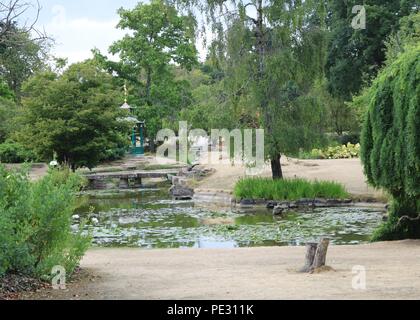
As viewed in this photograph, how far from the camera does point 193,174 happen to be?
104ft

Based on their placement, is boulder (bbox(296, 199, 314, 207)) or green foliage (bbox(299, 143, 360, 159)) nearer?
boulder (bbox(296, 199, 314, 207))

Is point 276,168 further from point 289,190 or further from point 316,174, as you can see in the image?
point 316,174

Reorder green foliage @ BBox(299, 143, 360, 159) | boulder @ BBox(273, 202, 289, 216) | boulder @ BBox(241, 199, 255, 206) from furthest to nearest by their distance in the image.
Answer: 1. green foliage @ BBox(299, 143, 360, 159)
2. boulder @ BBox(241, 199, 255, 206)
3. boulder @ BBox(273, 202, 289, 216)

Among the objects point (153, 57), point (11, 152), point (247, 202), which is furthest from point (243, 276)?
point (153, 57)

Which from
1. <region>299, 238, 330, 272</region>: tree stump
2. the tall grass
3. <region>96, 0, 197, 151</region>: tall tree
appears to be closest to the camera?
<region>299, 238, 330, 272</region>: tree stump

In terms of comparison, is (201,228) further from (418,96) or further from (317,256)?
(317,256)

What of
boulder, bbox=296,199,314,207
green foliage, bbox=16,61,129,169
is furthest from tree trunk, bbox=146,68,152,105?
boulder, bbox=296,199,314,207

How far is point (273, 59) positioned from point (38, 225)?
16.8 m

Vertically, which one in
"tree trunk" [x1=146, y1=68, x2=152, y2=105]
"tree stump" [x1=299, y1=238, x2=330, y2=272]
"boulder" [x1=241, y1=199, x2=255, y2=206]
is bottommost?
"boulder" [x1=241, y1=199, x2=255, y2=206]

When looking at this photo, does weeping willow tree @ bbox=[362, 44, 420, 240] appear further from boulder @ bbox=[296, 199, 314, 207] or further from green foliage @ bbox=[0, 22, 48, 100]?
boulder @ bbox=[296, 199, 314, 207]

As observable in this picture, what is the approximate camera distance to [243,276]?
8.28 meters

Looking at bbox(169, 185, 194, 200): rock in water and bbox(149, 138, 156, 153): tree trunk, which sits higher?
bbox(149, 138, 156, 153): tree trunk

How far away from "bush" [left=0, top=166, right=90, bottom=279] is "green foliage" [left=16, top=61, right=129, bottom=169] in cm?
2378

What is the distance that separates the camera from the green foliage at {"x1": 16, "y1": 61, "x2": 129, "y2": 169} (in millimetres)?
32469
